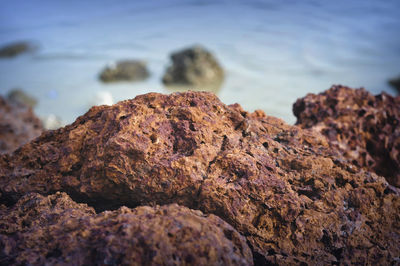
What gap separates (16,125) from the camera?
3693mm

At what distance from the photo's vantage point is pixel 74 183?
1722 millimetres

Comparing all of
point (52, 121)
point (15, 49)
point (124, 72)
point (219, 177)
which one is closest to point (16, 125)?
point (219, 177)

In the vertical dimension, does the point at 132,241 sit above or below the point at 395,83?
above

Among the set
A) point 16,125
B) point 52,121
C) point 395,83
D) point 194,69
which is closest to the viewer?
point 16,125

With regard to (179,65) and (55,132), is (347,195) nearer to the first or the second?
(55,132)

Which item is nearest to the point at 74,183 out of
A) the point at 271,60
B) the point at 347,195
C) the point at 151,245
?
the point at 151,245

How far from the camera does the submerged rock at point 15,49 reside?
1209 centimetres

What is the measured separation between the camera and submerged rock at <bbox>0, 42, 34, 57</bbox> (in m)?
12.1

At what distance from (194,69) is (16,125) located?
554cm

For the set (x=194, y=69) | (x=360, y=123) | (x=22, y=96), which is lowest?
(x=22, y=96)

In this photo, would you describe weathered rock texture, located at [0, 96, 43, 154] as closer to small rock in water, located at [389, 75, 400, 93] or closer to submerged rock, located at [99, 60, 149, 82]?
submerged rock, located at [99, 60, 149, 82]

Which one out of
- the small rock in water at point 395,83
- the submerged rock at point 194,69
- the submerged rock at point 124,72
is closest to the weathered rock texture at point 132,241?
the submerged rock at point 194,69

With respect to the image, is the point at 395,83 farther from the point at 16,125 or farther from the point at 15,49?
the point at 15,49

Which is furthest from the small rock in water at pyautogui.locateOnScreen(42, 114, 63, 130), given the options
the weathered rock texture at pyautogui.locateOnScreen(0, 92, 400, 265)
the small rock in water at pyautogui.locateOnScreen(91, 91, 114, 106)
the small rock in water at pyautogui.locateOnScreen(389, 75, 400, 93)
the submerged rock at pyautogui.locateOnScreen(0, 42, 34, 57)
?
the small rock in water at pyautogui.locateOnScreen(389, 75, 400, 93)
